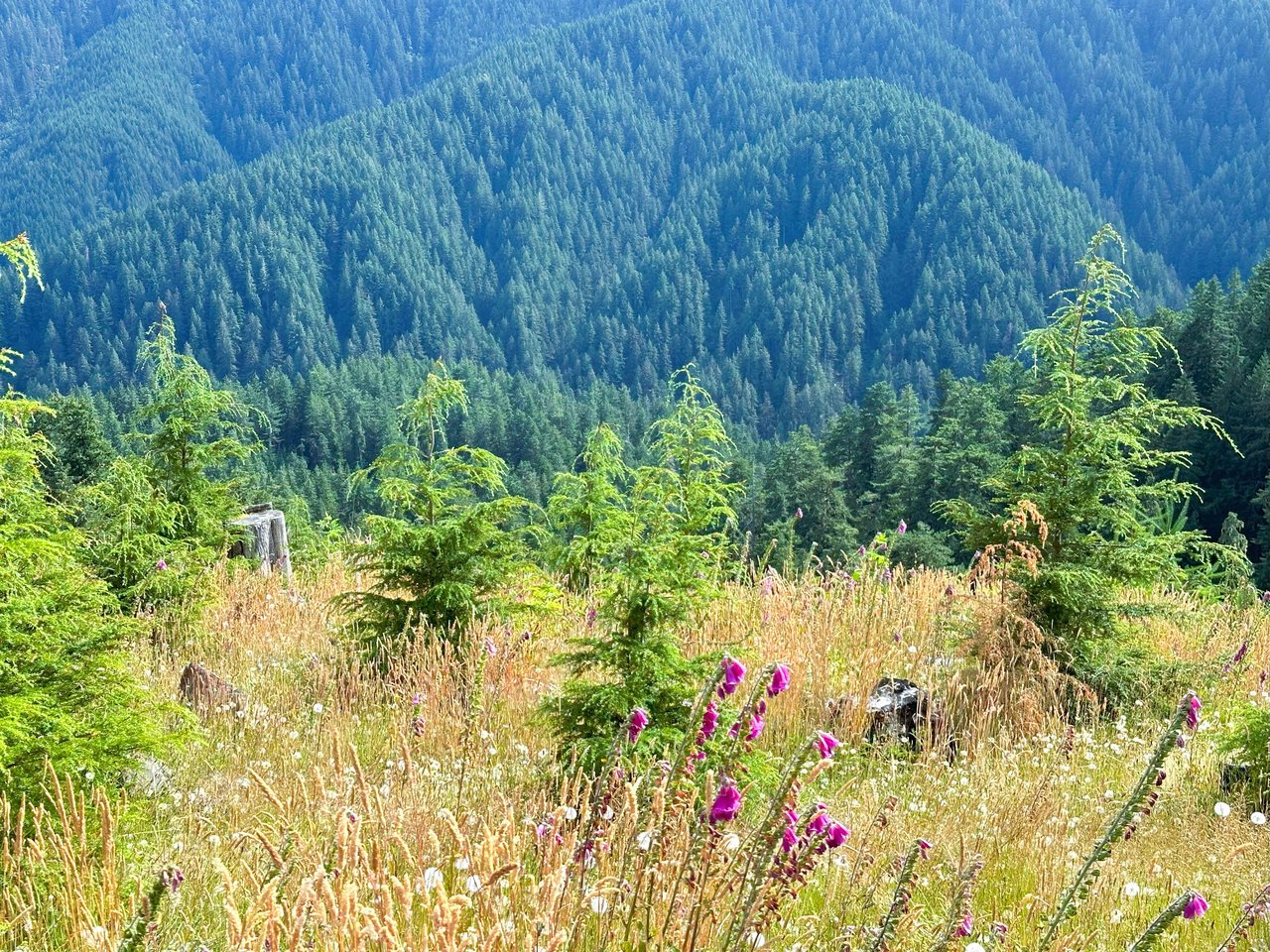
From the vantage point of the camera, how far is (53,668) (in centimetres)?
280

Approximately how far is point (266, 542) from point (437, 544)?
14.9ft

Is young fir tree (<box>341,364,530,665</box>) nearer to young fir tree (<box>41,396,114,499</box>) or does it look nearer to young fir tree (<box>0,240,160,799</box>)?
young fir tree (<box>0,240,160,799</box>)

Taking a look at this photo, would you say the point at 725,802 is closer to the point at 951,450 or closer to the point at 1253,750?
the point at 1253,750

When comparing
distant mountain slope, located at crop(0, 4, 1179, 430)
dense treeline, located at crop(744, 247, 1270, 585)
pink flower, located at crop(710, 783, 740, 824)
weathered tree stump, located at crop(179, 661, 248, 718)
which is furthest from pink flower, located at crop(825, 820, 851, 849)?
distant mountain slope, located at crop(0, 4, 1179, 430)

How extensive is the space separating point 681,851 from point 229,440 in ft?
22.5

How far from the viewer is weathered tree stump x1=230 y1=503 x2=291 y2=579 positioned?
9211 mm

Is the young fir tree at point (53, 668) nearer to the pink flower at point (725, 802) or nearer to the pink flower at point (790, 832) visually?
the pink flower at point (725, 802)

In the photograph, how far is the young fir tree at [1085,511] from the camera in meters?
4.79

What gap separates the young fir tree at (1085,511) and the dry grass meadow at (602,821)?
0.34 meters

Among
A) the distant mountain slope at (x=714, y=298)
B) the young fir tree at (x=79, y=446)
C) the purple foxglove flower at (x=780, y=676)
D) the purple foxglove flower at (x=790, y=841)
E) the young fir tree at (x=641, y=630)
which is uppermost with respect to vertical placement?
the purple foxglove flower at (x=780, y=676)

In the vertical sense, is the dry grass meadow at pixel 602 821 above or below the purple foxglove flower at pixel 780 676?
below

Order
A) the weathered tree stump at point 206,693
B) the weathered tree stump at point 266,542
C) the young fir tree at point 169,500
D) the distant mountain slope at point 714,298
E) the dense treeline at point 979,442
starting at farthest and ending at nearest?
the distant mountain slope at point 714,298 → the dense treeline at point 979,442 → the weathered tree stump at point 266,542 → the young fir tree at point 169,500 → the weathered tree stump at point 206,693

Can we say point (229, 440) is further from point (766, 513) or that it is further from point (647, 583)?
point (766, 513)

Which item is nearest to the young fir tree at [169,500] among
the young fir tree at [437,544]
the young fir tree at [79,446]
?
the young fir tree at [437,544]
